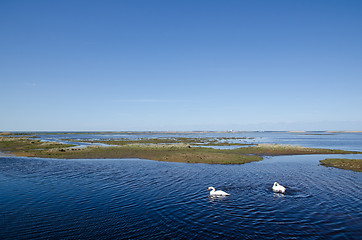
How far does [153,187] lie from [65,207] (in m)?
7.89

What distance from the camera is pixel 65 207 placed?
16484mm

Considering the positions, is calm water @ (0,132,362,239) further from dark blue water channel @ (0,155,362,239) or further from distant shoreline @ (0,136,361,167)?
distant shoreline @ (0,136,361,167)

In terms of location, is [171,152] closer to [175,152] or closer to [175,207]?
[175,152]

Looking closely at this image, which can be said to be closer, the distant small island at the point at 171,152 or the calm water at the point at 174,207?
the calm water at the point at 174,207

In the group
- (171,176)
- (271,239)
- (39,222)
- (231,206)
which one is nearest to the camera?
(271,239)

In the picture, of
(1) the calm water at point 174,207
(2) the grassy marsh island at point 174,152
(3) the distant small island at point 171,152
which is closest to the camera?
(1) the calm water at point 174,207

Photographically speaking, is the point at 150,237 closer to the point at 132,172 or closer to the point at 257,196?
the point at 257,196

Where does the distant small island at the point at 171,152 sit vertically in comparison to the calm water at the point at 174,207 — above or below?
above

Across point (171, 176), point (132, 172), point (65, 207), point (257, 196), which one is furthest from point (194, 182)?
point (65, 207)

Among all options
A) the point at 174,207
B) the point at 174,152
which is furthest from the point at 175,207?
the point at 174,152

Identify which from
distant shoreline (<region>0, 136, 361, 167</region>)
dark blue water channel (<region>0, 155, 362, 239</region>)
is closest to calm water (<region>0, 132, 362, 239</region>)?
dark blue water channel (<region>0, 155, 362, 239</region>)

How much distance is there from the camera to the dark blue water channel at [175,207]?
42.1 ft

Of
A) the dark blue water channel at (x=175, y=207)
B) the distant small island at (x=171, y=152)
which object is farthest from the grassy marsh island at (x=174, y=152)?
the dark blue water channel at (x=175, y=207)

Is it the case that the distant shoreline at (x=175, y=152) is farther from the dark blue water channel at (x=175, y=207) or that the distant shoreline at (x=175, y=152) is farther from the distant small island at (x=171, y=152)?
the dark blue water channel at (x=175, y=207)
